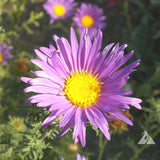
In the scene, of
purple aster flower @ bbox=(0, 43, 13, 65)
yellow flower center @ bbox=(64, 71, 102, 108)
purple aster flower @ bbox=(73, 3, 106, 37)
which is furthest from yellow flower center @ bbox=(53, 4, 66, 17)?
yellow flower center @ bbox=(64, 71, 102, 108)

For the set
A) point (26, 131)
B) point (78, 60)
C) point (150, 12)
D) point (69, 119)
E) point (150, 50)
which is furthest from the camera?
point (150, 12)

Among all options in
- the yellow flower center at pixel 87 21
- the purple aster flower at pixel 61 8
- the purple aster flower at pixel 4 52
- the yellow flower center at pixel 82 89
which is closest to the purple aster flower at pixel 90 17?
the yellow flower center at pixel 87 21

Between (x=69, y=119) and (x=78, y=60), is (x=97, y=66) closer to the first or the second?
(x=78, y=60)

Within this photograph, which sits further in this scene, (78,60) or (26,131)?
(26,131)

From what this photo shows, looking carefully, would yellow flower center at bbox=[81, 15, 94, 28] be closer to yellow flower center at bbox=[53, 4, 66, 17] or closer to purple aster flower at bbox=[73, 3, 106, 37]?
purple aster flower at bbox=[73, 3, 106, 37]

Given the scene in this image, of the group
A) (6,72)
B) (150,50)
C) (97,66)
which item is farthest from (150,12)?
(97,66)

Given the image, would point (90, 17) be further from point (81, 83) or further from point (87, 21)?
point (81, 83)

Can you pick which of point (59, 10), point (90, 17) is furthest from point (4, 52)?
point (90, 17)
